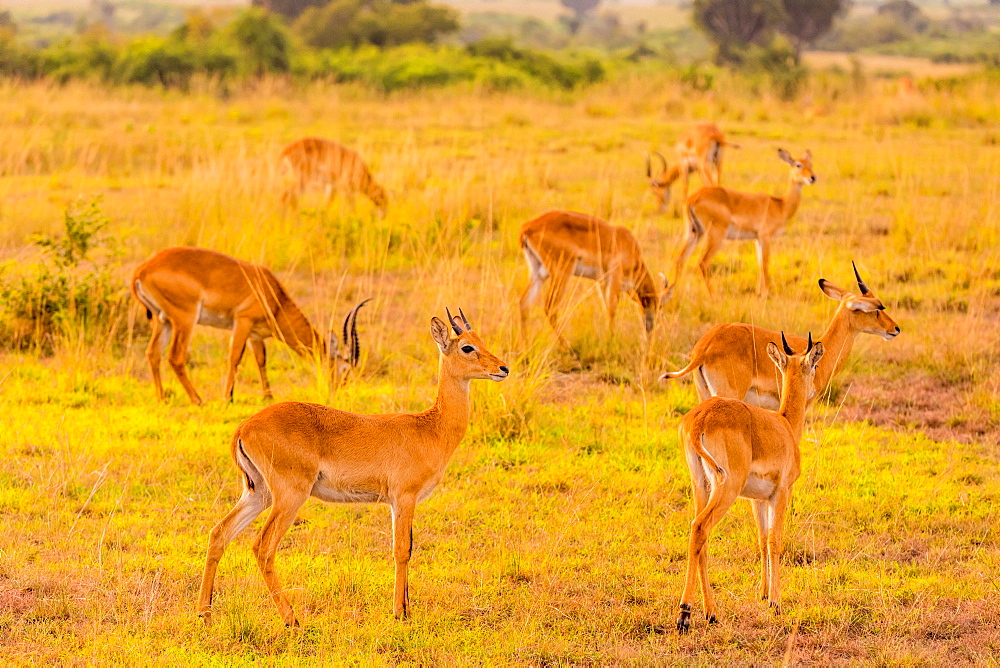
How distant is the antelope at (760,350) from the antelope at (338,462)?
4.89ft

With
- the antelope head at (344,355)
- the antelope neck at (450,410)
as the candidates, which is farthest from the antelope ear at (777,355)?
the antelope head at (344,355)

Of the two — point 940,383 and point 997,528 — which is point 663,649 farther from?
point 940,383

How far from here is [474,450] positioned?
6.67 meters

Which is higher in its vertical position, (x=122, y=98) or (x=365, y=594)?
(x=365, y=594)

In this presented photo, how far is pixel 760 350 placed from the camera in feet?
20.1

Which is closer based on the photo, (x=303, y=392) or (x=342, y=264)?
(x=303, y=392)

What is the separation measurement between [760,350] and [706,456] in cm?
170

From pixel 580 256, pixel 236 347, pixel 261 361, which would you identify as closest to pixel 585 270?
pixel 580 256

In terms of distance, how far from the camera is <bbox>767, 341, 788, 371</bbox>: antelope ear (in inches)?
198

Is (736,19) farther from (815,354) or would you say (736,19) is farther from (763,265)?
(815,354)

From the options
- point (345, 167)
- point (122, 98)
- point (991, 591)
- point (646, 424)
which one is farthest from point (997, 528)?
point (122, 98)

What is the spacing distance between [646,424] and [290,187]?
749 centimetres

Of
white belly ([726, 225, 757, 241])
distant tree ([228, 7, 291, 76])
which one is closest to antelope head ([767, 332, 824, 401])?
white belly ([726, 225, 757, 241])

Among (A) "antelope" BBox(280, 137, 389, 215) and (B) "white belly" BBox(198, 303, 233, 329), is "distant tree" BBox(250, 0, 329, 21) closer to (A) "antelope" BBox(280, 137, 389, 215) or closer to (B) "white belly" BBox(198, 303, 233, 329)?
(A) "antelope" BBox(280, 137, 389, 215)
